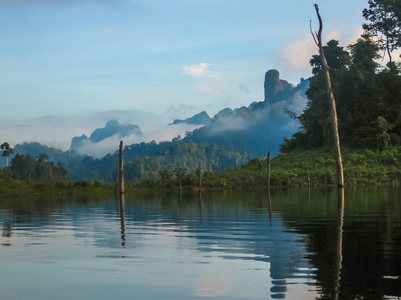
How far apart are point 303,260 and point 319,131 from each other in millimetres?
76019

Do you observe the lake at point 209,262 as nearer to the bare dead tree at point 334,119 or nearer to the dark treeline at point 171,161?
the bare dead tree at point 334,119

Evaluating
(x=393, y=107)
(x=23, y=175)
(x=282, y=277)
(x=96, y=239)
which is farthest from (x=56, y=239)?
(x=23, y=175)

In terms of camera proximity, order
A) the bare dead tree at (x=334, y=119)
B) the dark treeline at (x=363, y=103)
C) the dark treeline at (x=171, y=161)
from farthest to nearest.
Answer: the dark treeline at (x=171, y=161) < the dark treeline at (x=363, y=103) < the bare dead tree at (x=334, y=119)

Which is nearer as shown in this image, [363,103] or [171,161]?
[363,103]

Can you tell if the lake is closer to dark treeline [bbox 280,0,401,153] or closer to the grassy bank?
the grassy bank

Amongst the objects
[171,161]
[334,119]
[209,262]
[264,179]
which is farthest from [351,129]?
[171,161]

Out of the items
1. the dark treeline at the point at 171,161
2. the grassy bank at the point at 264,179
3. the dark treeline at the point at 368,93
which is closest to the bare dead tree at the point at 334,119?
the grassy bank at the point at 264,179

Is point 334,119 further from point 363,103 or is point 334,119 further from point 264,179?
point 363,103

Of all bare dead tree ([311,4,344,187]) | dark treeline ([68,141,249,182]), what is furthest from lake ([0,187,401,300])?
dark treeline ([68,141,249,182])

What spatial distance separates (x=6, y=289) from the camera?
6.85 metres

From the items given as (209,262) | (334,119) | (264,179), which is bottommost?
(209,262)

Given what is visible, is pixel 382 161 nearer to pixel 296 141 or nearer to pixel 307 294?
pixel 296 141

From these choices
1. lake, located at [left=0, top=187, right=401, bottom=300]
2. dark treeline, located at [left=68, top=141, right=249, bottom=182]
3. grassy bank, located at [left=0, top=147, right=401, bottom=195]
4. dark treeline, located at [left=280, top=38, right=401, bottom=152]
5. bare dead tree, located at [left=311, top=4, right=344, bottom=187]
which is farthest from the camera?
dark treeline, located at [left=68, top=141, right=249, bottom=182]

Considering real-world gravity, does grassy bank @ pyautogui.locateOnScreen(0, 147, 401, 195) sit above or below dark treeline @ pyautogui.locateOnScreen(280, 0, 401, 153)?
below
